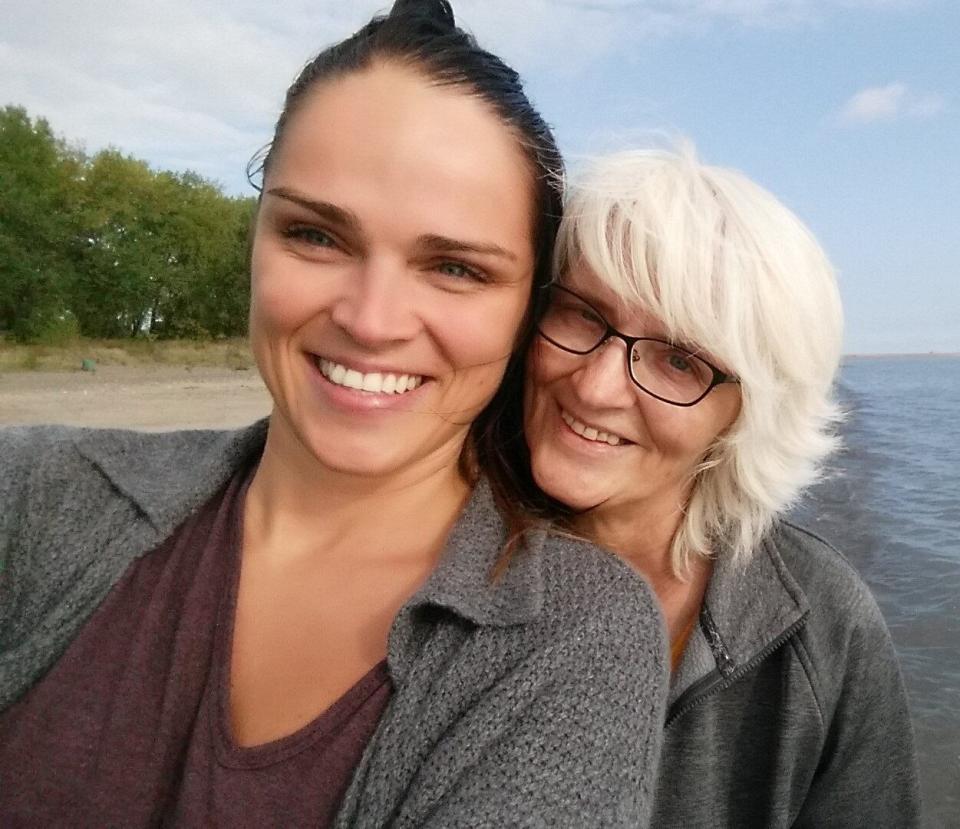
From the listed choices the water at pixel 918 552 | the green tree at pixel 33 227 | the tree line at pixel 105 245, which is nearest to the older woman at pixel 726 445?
the water at pixel 918 552

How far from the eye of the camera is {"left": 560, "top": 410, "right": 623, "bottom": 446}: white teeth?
7.45 feet

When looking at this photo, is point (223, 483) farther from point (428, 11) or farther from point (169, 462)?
point (428, 11)

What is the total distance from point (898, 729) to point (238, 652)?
1.87 metres

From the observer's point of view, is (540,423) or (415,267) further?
(540,423)

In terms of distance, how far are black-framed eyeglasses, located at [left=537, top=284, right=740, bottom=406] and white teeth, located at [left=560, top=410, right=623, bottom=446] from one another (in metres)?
0.17

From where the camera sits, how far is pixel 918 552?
354 inches

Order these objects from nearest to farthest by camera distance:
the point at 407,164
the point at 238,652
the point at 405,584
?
the point at 407,164 → the point at 238,652 → the point at 405,584

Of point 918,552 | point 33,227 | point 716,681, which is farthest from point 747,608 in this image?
point 33,227

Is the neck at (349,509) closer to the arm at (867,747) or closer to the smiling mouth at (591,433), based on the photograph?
the smiling mouth at (591,433)

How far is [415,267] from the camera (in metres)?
1.57

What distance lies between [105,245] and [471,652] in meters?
31.1

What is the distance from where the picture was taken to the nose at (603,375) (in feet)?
7.23

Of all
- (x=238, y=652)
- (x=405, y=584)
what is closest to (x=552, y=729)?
(x=405, y=584)

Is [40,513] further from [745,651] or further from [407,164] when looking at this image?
[745,651]
